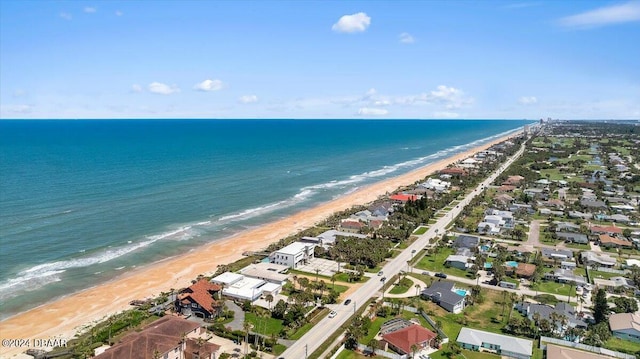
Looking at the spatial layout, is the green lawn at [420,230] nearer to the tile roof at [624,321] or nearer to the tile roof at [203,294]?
the tile roof at [624,321]

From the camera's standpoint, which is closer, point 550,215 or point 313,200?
point 550,215

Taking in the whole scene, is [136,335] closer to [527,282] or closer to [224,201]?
[527,282]

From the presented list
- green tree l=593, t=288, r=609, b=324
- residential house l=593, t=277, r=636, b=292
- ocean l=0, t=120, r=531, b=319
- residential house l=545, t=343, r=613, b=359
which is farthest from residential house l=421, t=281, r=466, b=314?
ocean l=0, t=120, r=531, b=319

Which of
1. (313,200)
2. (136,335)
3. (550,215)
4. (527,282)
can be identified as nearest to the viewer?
(136,335)

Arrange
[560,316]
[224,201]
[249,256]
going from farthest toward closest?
[224,201]
[249,256]
[560,316]

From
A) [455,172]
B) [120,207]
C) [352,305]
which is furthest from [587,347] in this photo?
[455,172]

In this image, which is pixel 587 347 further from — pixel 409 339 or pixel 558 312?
pixel 409 339

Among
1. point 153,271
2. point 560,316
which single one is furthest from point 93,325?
point 560,316
